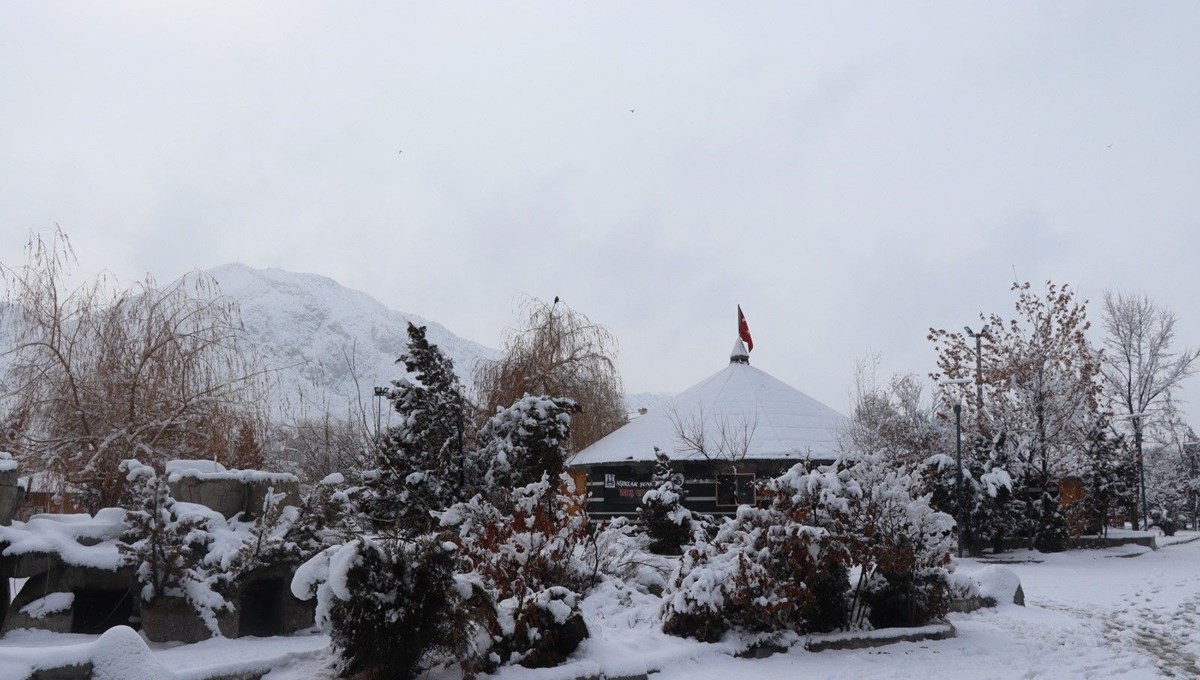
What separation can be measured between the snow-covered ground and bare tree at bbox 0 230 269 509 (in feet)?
16.5

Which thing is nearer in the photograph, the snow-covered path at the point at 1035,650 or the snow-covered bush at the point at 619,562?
the snow-covered path at the point at 1035,650

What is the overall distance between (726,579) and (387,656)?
4.14 metres

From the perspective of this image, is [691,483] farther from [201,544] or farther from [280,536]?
[201,544]

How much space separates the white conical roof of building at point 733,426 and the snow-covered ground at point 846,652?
1324 centimetres

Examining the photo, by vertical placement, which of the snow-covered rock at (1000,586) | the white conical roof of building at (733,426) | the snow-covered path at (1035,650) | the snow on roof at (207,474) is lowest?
the snow-covered path at (1035,650)

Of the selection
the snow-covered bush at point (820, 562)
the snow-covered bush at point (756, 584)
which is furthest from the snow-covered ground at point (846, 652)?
the snow-covered bush at point (820, 562)

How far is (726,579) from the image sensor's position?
1080 centimetres

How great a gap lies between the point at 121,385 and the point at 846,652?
37.6 ft

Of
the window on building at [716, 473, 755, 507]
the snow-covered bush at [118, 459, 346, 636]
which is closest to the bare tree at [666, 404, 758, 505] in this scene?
the window on building at [716, 473, 755, 507]

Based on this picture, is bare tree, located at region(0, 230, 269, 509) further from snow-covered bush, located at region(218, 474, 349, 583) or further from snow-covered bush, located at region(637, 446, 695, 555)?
snow-covered bush, located at region(637, 446, 695, 555)

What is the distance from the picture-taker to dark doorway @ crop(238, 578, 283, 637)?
10875 millimetres

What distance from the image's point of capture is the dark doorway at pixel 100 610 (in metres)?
10.3

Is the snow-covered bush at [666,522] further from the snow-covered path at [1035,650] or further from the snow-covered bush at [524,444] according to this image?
the snow-covered path at [1035,650]

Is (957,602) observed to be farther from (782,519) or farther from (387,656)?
(387,656)
